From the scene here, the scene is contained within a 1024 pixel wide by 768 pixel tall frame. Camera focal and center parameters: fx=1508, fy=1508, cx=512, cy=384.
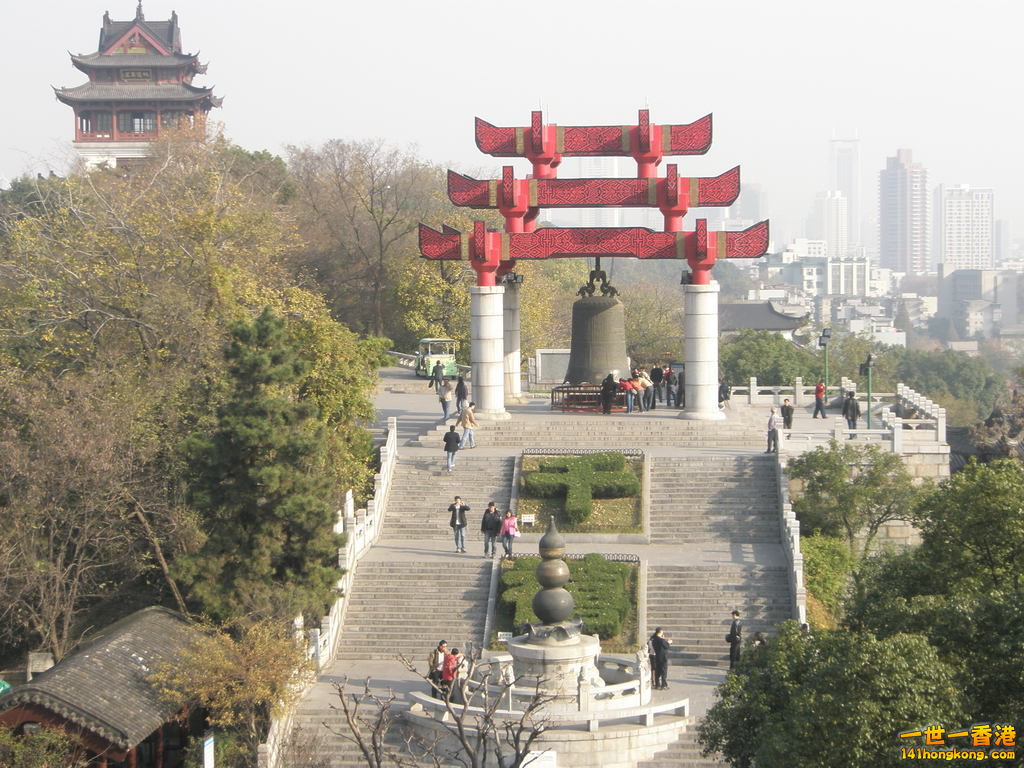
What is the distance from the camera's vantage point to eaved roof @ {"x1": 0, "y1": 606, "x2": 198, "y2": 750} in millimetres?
20516

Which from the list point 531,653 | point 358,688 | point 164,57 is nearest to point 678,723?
point 531,653

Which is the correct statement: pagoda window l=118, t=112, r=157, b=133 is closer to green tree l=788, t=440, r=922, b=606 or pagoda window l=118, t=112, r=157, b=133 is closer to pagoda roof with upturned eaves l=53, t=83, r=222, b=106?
pagoda roof with upturned eaves l=53, t=83, r=222, b=106

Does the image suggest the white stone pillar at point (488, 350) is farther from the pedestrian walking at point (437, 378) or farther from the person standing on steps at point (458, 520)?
the pedestrian walking at point (437, 378)

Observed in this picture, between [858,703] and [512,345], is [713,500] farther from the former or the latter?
[858,703]

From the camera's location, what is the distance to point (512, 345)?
131 feet

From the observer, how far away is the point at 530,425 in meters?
34.8

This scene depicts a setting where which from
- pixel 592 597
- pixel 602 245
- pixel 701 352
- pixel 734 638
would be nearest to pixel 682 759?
pixel 734 638

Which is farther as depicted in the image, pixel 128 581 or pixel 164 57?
pixel 164 57

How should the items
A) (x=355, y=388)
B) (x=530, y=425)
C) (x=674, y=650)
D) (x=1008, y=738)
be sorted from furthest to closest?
(x=530, y=425), (x=355, y=388), (x=674, y=650), (x=1008, y=738)

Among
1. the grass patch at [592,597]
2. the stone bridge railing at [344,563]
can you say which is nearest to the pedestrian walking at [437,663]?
the stone bridge railing at [344,563]

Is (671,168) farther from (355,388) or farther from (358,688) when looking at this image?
(358,688)

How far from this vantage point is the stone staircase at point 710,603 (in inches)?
1008

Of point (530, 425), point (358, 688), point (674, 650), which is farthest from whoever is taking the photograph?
point (530, 425)

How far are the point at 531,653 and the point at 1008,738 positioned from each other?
29.0ft
